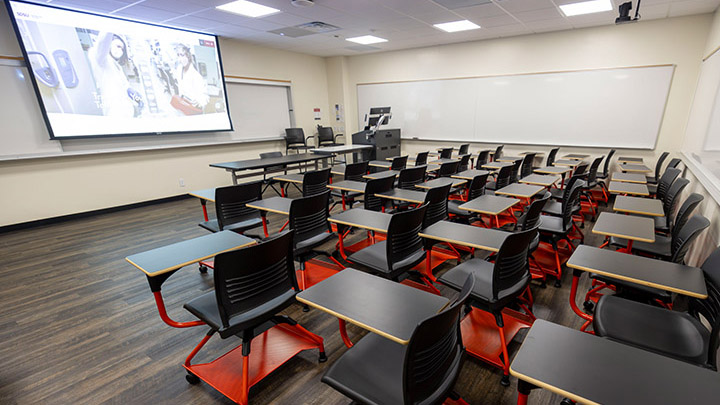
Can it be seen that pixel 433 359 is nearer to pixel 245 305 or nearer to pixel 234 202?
pixel 245 305

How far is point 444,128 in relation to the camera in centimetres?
779

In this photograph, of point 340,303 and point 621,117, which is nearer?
point 340,303

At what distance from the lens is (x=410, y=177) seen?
13.3 ft

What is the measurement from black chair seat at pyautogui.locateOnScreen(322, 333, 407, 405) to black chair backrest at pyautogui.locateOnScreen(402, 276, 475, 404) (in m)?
0.12

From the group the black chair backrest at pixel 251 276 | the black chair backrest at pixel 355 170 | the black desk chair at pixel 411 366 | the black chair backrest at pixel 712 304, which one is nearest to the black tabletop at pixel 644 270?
the black chair backrest at pixel 712 304

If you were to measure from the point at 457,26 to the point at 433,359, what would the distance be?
6.19m

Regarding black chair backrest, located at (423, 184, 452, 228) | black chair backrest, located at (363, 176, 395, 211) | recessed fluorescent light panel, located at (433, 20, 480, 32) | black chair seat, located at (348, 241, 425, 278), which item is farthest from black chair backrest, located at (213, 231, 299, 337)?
recessed fluorescent light panel, located at (433, 20, 480, 32)

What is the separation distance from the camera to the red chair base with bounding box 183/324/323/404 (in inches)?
72.1

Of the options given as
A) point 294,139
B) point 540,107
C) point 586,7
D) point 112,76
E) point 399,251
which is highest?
point 586,7

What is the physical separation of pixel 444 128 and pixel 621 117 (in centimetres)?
344

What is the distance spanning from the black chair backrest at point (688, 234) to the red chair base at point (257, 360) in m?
2.35

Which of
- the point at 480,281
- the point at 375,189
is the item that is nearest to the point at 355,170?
the point at 375,189

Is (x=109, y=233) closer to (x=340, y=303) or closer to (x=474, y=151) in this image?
(x=340, y=303)

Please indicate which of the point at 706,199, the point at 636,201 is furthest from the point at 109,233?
the point at 706,199
